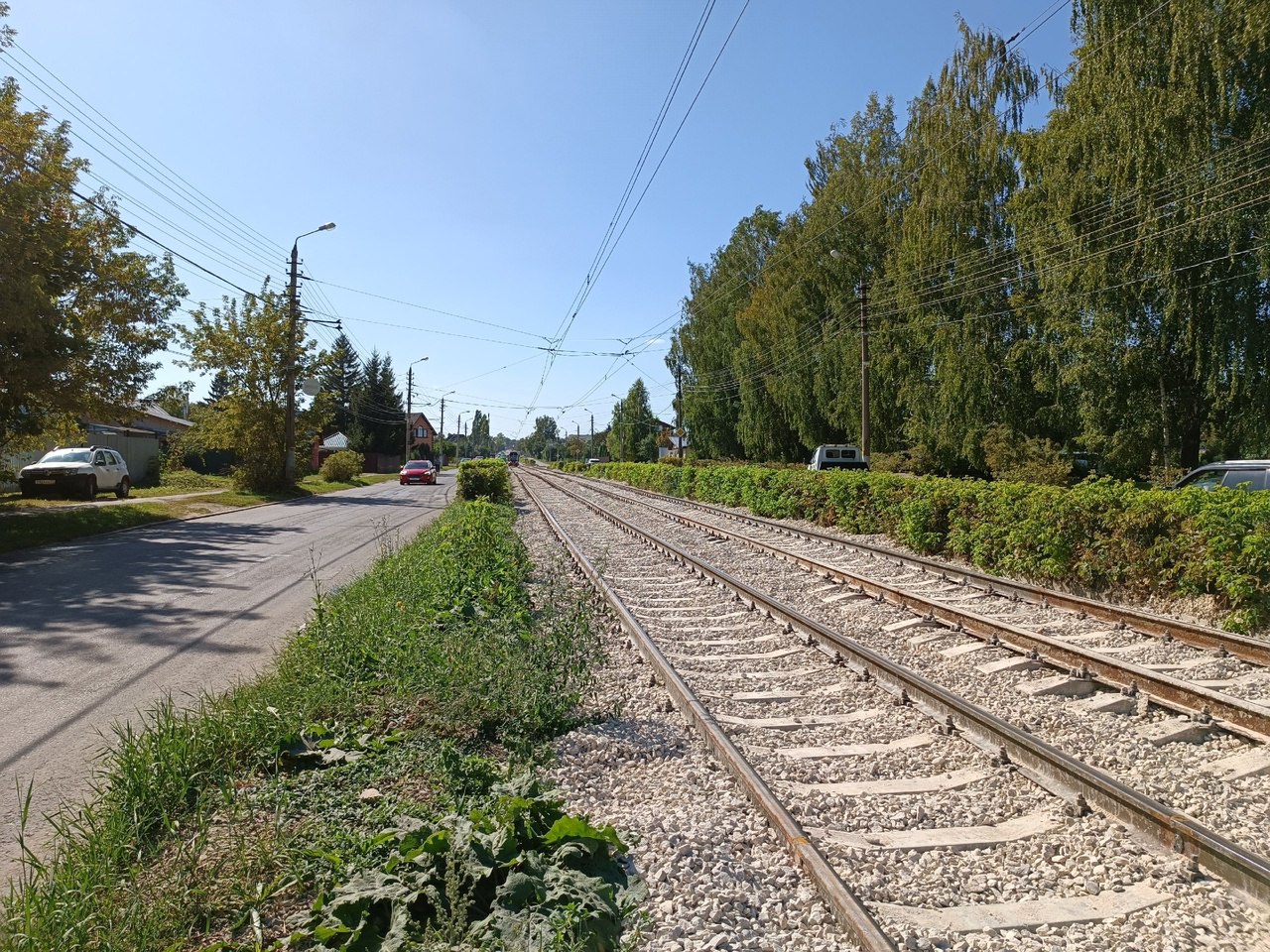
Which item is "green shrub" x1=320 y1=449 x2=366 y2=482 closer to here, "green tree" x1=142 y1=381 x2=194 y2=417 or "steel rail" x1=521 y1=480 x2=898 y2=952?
"green tree" x1=142 y1=381 x2=194 y2=417

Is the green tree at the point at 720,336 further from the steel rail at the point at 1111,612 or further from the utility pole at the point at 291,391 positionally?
the steel rail at the point at 1111,612

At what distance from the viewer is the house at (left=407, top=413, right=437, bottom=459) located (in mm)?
95219

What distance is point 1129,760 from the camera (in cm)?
467

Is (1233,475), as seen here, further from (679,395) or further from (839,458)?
(679,395)

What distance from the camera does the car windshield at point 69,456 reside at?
79.6ft

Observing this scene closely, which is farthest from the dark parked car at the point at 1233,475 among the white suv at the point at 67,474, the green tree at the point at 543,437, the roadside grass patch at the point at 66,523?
the green tree at the point at 543,437

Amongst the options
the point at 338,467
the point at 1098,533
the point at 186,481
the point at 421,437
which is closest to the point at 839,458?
the point at 1098,533

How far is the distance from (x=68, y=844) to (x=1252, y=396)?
81.3ft

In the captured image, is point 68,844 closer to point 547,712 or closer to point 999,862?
point 547,712

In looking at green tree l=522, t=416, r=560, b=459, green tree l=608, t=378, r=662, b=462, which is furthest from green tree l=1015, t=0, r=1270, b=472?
green tree l=522, t=416, r=560, b=459

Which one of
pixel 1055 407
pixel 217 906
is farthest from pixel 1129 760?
pixel 1055 407

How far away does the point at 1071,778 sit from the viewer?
4.18 metres

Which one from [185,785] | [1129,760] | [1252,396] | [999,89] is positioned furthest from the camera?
[999,89]

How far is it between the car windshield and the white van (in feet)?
78.2
